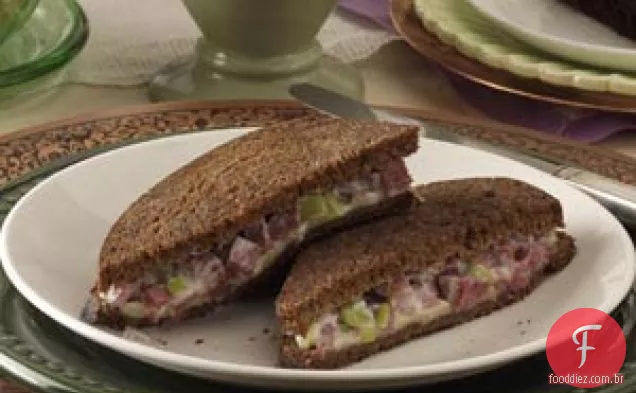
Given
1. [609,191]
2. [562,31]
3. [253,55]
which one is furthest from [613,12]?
[609,191]

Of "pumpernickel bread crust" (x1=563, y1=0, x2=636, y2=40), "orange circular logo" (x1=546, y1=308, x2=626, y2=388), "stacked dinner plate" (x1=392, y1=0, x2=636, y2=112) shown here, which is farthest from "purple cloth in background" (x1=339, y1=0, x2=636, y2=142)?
"orange circular logo" (x1=546, y1=308, x2=626, y2=388)

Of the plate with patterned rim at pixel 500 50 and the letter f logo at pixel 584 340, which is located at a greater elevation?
the letter f logo at pixel 584 340

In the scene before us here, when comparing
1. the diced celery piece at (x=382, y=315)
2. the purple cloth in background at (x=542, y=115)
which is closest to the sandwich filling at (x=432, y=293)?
the diced celery piece at (x=382, y=315)

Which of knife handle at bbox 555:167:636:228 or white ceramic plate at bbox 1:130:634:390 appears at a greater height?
white ceramic plate at bbox 1:130:634:390

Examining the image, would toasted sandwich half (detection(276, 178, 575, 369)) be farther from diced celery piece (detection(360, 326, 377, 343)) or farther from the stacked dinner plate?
the stacked dinner plate

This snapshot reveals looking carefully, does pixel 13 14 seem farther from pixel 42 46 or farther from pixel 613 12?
pixel 613 12

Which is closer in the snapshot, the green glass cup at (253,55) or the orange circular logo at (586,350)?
the orange circular logo at (586,350)

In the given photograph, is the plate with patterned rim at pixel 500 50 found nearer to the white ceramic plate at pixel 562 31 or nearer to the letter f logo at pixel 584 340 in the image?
the white ceramic plate at pixel 562 31
